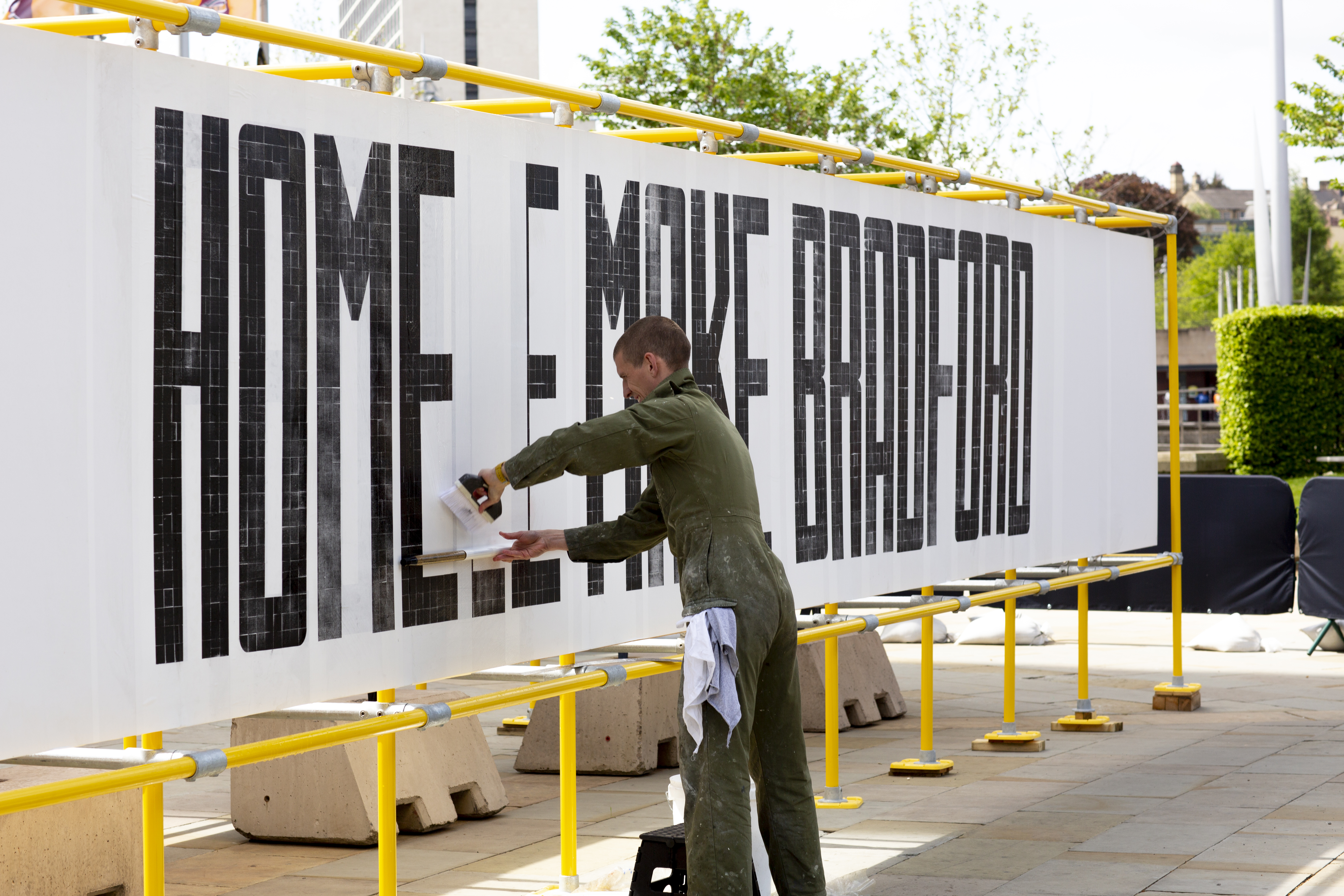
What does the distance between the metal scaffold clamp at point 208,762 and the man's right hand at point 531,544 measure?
139cm

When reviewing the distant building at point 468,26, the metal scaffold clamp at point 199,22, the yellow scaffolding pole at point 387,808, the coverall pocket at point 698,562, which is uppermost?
the distant building at point 468,26

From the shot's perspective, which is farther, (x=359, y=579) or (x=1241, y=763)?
(x=1241, y=763)

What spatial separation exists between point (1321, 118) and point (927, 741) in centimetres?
2008

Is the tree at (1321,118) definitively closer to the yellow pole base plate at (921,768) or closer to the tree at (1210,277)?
the yellow pole base plate at (921,768)

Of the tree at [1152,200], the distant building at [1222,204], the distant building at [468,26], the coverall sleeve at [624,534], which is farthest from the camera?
the distant building at [1222,204]

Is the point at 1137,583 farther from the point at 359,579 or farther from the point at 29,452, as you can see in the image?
the point at 29,452

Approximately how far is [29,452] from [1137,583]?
14850 millimetres

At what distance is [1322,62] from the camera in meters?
26.3

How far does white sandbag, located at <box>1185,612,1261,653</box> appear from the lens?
49.4 ft

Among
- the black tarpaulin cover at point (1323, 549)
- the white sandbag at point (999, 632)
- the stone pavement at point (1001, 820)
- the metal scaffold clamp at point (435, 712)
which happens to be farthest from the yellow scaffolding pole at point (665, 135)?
the black tarpaulin cover at point (1323, 549)

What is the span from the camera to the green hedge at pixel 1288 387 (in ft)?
92.9

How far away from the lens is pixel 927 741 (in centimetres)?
955

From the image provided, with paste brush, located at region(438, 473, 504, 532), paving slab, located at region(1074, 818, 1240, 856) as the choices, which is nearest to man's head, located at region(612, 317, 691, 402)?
paste brush, located at region(438, 473, 504, 532)

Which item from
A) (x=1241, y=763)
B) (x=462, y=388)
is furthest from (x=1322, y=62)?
(x=462, y=388)
